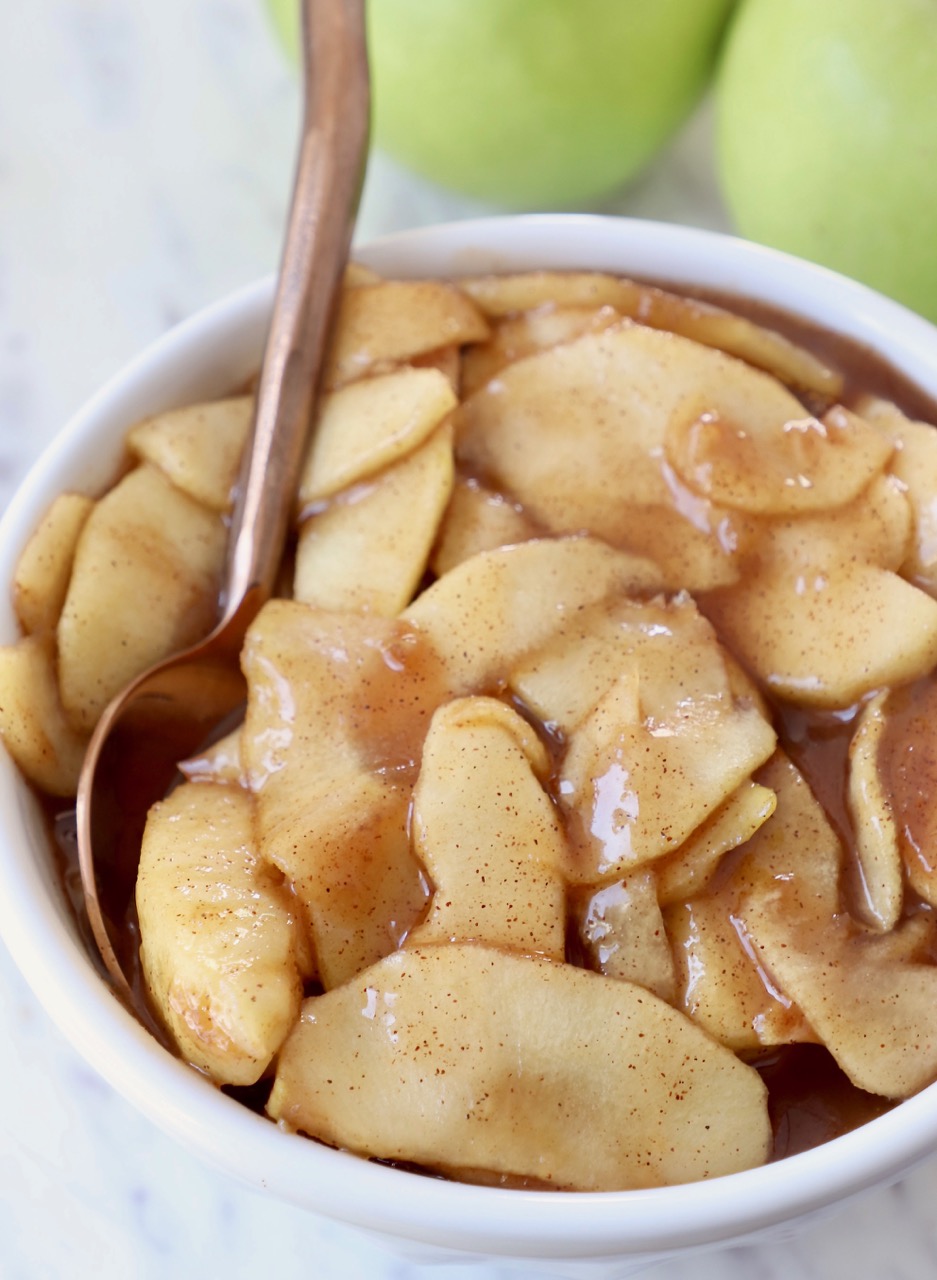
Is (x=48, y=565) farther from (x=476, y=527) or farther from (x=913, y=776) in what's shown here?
(x=913, y=776)

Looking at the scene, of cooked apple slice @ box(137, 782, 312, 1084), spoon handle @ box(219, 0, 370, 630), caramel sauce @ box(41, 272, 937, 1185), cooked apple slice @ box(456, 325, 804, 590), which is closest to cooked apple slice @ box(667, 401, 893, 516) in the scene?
cooked apple slice @ box(456, 325, 804, 590)

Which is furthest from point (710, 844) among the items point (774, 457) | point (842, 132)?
point (842, 132)

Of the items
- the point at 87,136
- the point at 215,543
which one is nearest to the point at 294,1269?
the point at 215,543

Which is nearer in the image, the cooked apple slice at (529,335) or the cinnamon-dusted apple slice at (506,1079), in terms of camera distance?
the cinnamon-dusted apple slice at (506,1079)

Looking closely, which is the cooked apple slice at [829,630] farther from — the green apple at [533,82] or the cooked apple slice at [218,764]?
the green apple at [533,82]

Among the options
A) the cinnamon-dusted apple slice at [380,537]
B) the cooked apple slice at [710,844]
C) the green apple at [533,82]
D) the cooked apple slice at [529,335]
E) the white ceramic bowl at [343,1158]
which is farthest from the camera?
the green apple at [533,82]

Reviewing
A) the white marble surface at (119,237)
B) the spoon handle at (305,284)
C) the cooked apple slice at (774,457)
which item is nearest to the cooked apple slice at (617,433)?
the cooked apple slice at (774,457)

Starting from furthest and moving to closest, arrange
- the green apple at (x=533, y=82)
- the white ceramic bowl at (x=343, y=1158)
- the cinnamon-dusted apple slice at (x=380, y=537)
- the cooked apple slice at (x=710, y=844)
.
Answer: the green apple at (x=533, y=82)
the cinnamon-dusted apple slice at (x=380, y=537)
the cooked apple slice at (x=710, y=844)
the white ceramic bowl at (x=343, y=1158)

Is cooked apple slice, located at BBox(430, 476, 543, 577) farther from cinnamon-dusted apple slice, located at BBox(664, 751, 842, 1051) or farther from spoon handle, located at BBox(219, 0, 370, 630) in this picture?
cinnamon-dusted apple slice, located at BBox(664, 751, 842, 1051)
